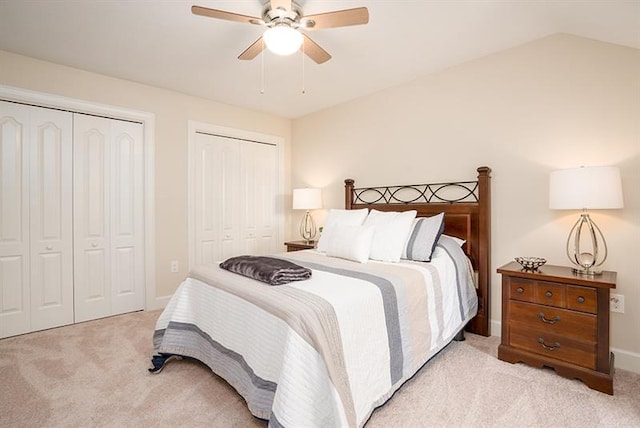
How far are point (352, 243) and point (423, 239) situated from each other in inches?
22.9

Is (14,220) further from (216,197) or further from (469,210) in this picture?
(469,210)

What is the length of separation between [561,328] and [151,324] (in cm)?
338

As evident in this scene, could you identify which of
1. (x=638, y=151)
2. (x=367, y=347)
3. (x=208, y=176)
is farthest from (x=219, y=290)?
(x=638, y=151)

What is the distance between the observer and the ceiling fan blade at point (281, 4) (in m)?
1.84

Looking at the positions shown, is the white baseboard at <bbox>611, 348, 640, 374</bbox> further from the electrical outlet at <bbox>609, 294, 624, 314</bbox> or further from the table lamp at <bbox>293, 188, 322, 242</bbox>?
the table lamp at <bbox>293, 188, 322, 242</bbox>

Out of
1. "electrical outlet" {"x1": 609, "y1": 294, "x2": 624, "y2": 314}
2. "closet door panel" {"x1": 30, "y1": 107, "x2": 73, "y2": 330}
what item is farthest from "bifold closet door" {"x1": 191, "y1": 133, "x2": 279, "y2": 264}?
"electrical outlet" {"x1": 609, "y1": 294, "x2": 624, "y2": 314}

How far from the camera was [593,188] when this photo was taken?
198 centimetres

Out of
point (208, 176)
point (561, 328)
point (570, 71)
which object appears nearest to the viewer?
point (561, 328)

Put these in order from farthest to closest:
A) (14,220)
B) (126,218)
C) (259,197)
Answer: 1. (259,197)
2. (126,218)
3. (14,220)

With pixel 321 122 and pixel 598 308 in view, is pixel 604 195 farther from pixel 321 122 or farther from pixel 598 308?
pixel 321 122

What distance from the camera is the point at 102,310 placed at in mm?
3287

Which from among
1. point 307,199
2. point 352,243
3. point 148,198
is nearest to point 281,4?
point 352,243

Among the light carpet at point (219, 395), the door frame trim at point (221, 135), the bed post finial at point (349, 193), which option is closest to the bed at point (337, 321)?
the light carpet at point (219, 395)

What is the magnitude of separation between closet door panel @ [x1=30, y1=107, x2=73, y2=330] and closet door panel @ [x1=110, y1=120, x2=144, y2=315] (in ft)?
1.20
